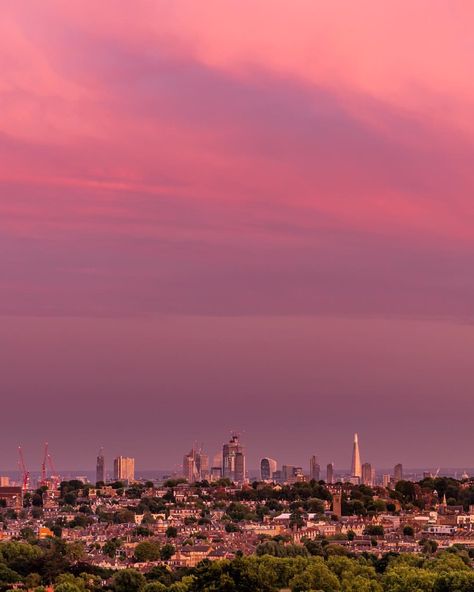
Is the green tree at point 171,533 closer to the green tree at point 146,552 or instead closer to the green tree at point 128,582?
the green tree at point 146,552

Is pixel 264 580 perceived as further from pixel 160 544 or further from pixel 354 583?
pixel 160 544

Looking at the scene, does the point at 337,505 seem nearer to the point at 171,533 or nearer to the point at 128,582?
the point at 171,533

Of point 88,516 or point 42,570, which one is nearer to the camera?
point 42,570

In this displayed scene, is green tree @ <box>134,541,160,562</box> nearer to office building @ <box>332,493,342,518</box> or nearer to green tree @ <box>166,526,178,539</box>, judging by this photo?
green tree @ <box>166,526,178,539</box>

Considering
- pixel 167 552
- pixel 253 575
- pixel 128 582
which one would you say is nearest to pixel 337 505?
pixel 167 552

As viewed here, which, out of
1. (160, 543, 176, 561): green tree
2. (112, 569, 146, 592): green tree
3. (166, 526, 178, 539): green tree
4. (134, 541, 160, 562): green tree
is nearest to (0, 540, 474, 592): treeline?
(112, 569, 146, 592): green tree

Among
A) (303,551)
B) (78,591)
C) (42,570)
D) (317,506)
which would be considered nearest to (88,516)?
(317,506)

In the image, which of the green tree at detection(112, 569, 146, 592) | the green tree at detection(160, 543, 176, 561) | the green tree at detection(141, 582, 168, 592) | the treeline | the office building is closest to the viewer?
the treeline

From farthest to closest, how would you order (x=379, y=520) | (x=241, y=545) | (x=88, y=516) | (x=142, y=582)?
1. (x=88, y=516)
2. (x=379, y=520)
3. (x=241, y=545)
4. (x=142, y=582)
